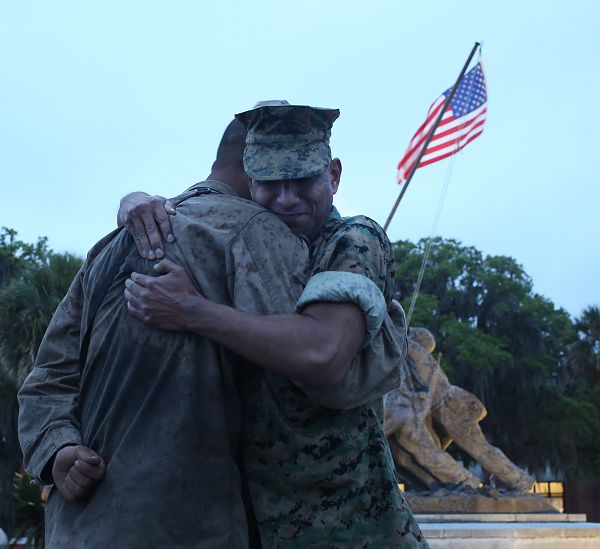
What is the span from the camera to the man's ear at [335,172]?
274cm

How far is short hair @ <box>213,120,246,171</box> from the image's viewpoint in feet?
9.30

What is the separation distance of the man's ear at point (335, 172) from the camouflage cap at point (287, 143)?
0.41 ft

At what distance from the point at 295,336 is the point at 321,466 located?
0.37m

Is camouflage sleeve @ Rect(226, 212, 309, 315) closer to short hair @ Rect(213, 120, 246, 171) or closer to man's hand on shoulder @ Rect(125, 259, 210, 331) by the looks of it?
man's hand on shoulder @ Rect(125, 259, 210, 331)

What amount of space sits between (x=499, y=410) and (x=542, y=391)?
1.49m

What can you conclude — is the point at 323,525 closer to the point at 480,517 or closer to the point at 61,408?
the point at 61,408

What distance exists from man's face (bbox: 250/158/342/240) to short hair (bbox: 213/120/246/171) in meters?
0.23

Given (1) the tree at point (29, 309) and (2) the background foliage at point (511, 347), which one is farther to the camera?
(2) the background foliage at point (511, 347)

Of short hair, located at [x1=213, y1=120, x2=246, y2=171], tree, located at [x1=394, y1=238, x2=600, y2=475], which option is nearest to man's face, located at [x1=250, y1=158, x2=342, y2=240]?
short hair, located at [x1=213, y1=120, x2=246, y2=171]

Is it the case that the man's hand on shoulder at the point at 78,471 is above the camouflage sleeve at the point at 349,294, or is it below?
below

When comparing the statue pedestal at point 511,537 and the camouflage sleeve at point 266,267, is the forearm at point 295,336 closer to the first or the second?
the camouflage sleeve at point 266,267

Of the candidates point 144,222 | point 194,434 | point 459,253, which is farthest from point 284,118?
point 459,253

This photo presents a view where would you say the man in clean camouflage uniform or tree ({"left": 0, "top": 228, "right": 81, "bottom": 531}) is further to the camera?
tree ({"left": 0, "top": 228, "right": 81, "bottom": 531})

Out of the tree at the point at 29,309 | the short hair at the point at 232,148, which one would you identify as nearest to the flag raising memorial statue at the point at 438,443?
the tree at the point at 29,309
